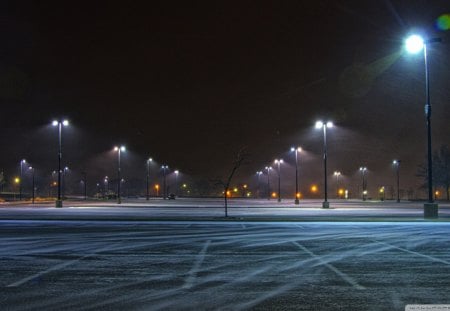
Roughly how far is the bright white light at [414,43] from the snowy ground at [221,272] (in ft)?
39.7

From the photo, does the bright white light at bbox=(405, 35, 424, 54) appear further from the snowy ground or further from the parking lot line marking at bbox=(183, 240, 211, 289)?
the parking lot line marking at bbox=(183, 240, 211, 289)

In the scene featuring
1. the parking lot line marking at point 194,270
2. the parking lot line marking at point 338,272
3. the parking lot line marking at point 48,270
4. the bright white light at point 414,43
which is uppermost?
the bright white light at point 414,43

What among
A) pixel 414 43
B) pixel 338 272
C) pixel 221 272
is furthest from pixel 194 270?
pixel 414 43

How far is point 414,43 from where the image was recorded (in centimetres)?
2905

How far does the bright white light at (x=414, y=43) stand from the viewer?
28953mm

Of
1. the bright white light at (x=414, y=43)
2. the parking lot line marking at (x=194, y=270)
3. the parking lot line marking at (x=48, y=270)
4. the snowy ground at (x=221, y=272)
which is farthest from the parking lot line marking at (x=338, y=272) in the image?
the bright white light at (x=414, y=43)

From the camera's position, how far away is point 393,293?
9984mm

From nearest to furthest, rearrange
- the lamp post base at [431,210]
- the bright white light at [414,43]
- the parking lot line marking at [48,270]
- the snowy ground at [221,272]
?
the snowy ground at [221,272] → the parking lot line marking at [48,270] → the bright white light at [414,43] → the lamp post base at [431,210]

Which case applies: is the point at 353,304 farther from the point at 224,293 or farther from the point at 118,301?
the point at 118,301

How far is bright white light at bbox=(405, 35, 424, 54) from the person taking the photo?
29.0 meters

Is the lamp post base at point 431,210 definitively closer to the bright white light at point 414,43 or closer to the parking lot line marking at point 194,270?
the bright white light at point 414,43

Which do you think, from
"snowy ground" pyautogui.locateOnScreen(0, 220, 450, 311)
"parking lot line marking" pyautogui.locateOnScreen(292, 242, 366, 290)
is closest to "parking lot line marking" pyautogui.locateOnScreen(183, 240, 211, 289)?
"snowy ground" pyautogui.locateOnScreen(0, 220, 450, 311)

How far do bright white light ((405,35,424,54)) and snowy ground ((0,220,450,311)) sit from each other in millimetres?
12104

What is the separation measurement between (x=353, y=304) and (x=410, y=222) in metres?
22.2
